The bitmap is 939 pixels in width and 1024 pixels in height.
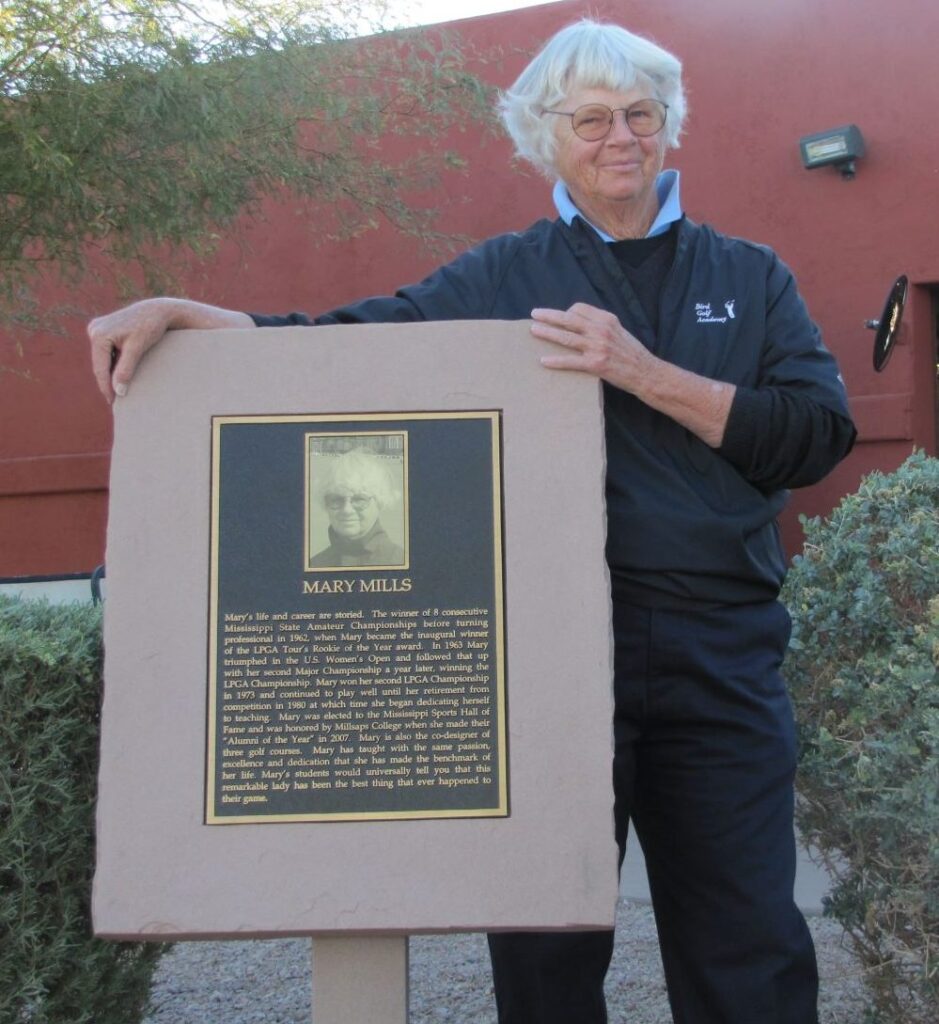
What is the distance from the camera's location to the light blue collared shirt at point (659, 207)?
8.28 feet

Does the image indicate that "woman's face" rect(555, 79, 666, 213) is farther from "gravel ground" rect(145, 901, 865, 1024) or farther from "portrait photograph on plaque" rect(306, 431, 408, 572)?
"gravel ground" rect(145, 901, 865, 1024)

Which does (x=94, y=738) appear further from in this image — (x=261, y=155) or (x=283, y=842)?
(x=261, y=155)

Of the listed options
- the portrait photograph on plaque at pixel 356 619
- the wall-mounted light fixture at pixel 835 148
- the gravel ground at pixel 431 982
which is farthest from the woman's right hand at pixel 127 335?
the wall-mounted light fixture at pixel 835 148

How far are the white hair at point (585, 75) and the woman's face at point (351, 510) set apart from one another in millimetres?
889

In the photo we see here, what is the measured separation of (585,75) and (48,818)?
1.94m

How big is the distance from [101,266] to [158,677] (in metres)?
6.80

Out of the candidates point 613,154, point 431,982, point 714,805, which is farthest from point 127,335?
point 431,982

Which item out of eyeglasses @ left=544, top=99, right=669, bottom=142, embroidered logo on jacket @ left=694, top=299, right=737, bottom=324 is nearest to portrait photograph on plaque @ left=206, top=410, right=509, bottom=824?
embroidered logo on jacket @ left=694, top=299, right=737, bottom=324

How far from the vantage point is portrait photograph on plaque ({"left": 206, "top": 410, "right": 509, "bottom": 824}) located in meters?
2.11

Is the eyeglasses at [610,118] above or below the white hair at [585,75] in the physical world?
below

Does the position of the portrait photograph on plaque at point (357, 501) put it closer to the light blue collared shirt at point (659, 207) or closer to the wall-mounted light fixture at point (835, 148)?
the light blue collared shirt at point (659, 207)

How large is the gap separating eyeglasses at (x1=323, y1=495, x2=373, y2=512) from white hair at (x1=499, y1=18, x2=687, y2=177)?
894 mm

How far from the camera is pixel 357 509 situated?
219 centimetres

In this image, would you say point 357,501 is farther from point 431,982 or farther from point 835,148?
point 835,148
